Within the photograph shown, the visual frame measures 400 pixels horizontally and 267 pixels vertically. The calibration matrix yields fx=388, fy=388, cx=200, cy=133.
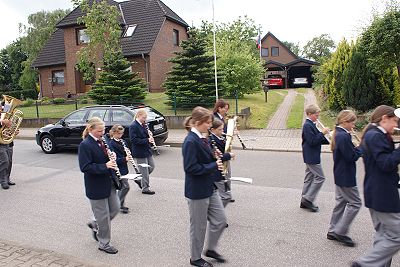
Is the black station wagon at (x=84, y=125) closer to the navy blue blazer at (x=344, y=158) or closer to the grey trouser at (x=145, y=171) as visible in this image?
the grey trouser at (x=145, y=171)

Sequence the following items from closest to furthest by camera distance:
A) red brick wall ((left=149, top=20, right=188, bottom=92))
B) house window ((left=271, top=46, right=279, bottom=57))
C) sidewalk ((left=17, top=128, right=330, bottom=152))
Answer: sidewalk ((left=17, top=128, right=330, bottom=152)) < red brick wall ((left=149, top=20, right=188, bottom=92)) < house window ((left=271, top=46, right=279, bottom=57))

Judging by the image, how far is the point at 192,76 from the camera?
19.2 metres

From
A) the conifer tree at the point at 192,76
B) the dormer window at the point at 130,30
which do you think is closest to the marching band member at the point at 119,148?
the conifer tree at the point at 192,76

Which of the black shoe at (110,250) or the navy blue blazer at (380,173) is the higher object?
the navy blue blazer at (380,173)

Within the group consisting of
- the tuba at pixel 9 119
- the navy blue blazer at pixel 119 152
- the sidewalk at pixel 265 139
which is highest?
the tuba at pixel 9 119

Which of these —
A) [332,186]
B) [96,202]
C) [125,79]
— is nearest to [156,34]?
[125,79]

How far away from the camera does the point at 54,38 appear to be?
112ft

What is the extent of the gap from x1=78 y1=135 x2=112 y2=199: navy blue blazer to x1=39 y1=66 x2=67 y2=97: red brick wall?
94.3 feet

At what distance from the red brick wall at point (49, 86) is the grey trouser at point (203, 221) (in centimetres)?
2971

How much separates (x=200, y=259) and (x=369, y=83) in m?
13.4

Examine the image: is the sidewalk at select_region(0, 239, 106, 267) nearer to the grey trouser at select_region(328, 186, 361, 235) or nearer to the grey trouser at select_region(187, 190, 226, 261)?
the grey trouser at select_region(187, 190, 226, 261)

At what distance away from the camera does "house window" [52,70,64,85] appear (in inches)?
1270

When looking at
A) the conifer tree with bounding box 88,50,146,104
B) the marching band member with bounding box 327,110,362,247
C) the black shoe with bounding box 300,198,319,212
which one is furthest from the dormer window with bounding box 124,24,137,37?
the marching band member with bounding box 327,110,362,247

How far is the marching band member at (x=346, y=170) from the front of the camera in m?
4.78
